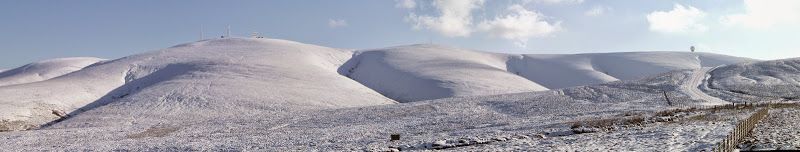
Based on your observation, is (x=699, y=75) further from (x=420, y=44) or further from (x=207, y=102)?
(x=420, y=44)

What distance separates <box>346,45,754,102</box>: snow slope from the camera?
110438 mm

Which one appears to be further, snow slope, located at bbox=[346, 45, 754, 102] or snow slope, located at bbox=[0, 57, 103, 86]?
snow slope, located at bbox=[0, 57, 103, 86]

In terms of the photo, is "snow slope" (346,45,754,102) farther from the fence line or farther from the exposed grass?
the fence line

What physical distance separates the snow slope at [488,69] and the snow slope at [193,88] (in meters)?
10.7

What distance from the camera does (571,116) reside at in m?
54.5

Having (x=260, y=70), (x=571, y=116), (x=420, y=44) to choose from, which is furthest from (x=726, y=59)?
(x=571, y=116)

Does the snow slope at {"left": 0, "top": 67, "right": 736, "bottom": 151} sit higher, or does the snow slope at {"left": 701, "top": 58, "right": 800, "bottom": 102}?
the snow slope at {"left": 701, "top": 58, "right": 800, "bottom": 102}

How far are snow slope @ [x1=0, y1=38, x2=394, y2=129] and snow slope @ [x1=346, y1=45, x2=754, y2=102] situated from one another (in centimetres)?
1069

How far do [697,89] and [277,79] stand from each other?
199 feet

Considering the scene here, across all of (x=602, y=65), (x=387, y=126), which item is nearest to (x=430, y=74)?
(x=602, y=65)

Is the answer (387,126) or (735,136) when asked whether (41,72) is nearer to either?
(387,126)

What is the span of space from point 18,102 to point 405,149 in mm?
63374

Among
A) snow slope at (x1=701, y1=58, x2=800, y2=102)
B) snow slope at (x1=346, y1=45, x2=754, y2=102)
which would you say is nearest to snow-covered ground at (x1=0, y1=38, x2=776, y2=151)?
snow slope at (x1=346, y1=45, x2=754, y2=102)

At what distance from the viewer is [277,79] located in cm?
10500
